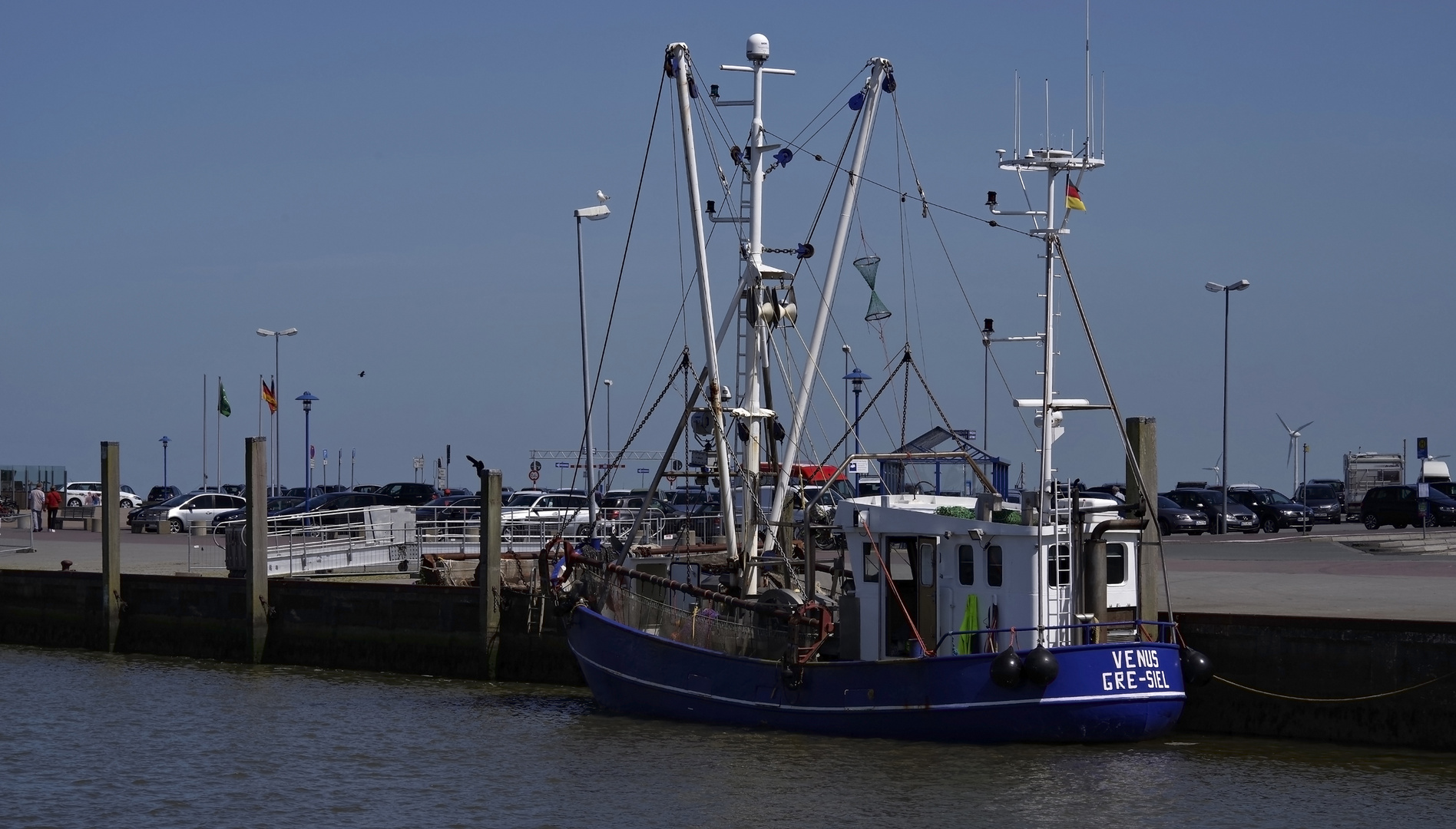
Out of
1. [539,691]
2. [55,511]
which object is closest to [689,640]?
[539,691]

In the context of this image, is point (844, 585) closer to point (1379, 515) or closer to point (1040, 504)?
point (1040, 504)

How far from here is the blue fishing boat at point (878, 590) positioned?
18.6m

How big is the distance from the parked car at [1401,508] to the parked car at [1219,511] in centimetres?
336

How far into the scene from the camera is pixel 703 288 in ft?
75.3

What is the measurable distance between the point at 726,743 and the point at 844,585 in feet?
8.02

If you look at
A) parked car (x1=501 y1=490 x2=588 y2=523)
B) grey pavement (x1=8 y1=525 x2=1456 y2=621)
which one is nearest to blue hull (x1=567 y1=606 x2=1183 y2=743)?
grey pavement (x1=8 y1=525 x2=1456 y2=621)

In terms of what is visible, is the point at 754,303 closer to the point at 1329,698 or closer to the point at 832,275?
the point at 832,275

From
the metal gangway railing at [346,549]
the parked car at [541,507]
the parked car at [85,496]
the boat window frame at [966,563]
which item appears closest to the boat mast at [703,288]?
the boat window frame at [966,563]

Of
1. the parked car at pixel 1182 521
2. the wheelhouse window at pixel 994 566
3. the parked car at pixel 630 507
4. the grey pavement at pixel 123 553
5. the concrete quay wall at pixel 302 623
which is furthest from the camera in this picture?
the parked car at pixel 1182 521

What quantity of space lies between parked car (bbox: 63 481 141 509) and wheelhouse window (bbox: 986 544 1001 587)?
5846cm

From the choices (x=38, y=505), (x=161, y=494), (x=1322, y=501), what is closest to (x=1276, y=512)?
(x=1322, y=501)

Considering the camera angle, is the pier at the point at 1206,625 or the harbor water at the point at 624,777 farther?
the pier at the point at 1206,625

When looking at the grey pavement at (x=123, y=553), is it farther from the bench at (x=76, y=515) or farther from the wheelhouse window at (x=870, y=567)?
the wheelhouse window at (x=870, y=567)

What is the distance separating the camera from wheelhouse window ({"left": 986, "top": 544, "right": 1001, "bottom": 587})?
19.2 metres
